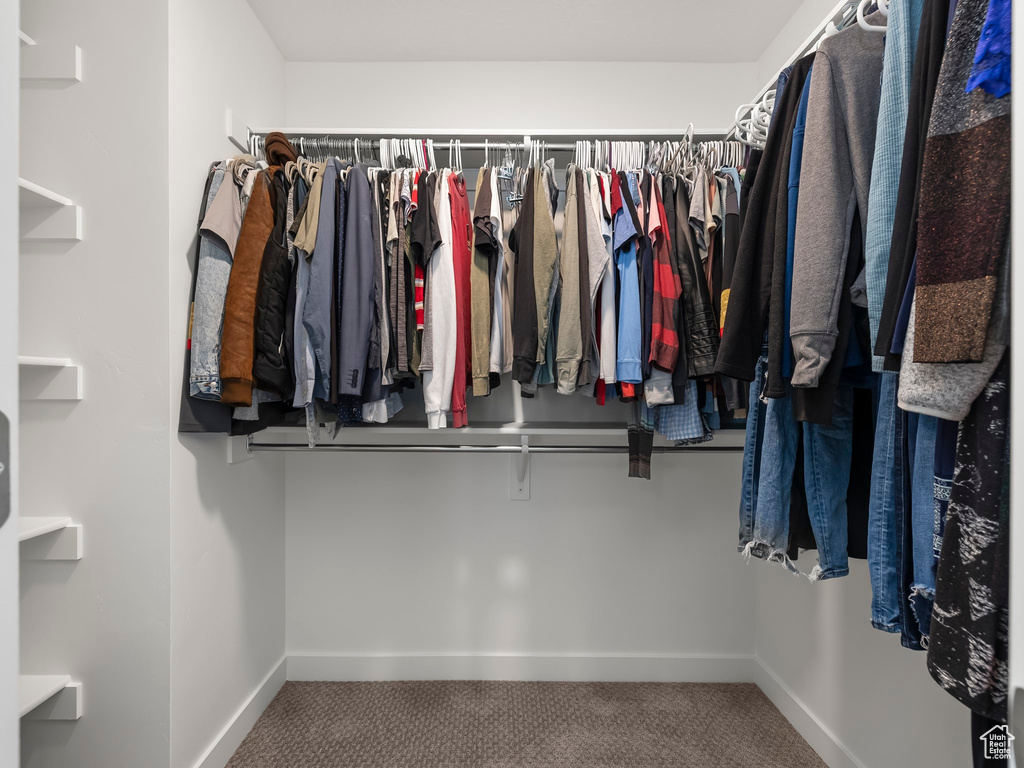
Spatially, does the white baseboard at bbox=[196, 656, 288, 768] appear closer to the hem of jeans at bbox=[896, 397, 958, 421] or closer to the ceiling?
the hem of jeans at bbox=[896, 397, 958, 421]

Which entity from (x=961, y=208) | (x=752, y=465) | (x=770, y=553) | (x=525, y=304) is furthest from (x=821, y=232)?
(x=525, y=304)

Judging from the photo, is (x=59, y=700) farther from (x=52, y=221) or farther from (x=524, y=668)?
(x=524, y=668)

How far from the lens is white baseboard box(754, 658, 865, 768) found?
1746mm

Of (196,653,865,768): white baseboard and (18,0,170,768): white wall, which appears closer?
(18,0,170,768): white wall

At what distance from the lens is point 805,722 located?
194cm

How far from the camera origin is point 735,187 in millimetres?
1677

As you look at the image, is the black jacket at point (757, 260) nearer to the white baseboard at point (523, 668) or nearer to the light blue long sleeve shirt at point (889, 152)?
the light blue long sleeve shirt at point (889, 152)

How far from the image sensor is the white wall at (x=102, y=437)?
1.51 m

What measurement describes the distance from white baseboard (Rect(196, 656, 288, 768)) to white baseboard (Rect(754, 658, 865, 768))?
6.38 ft

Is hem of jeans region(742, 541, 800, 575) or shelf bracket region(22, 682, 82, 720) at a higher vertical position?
hem of jeans region(742, 541, 800, 575)

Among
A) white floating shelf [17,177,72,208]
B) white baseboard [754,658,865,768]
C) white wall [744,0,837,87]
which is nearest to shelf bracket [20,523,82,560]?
white floating shelf [17,177,72,208]

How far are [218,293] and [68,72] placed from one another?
68 cm

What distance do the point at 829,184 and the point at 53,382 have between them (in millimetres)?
1944

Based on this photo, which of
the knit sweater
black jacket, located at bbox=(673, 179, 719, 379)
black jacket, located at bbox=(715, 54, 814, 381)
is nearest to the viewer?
the knit sweater
